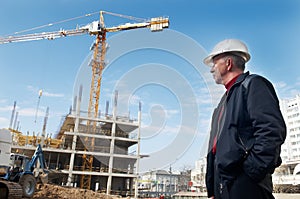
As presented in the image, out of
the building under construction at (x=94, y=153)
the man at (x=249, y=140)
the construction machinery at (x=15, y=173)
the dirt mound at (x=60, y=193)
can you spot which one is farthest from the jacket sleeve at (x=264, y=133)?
the building under construction at (x=94, y=153)

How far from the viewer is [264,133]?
1161 millimetres

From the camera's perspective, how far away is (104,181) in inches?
1105

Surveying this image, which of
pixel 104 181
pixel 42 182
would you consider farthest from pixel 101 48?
pixel 42 182

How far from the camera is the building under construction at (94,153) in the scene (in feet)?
87.6

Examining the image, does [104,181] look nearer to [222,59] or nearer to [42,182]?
[42,182]

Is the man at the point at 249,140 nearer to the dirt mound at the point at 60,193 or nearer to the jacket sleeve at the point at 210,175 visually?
the jacket sleeve at the point at 210,175

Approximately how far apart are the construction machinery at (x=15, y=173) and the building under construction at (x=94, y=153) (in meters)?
12.5

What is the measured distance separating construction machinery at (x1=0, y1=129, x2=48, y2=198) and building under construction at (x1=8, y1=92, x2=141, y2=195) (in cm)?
1251

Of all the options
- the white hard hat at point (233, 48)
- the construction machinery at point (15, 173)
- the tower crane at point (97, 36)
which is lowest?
the construction machinery at point (15, 173)

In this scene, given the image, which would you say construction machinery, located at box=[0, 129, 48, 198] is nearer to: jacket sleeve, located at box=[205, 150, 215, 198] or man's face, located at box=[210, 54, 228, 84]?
jacket sleeve, located at box=[205, 150, 215, 198]

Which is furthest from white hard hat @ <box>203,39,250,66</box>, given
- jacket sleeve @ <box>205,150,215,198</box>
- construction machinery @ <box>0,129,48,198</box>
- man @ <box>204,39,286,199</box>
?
construction machinery @ <box>0,129,48,198</box>

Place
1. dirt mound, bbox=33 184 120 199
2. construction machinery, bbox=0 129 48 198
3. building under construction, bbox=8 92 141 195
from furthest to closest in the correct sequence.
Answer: building under construction, bbox=8 92 141 195
dirt mound, bbox=33 184 120 199
construction machinery, bbox=0 129 48 198

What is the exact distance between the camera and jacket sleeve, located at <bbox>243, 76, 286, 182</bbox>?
44.6 inches

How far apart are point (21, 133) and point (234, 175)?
29.6m
